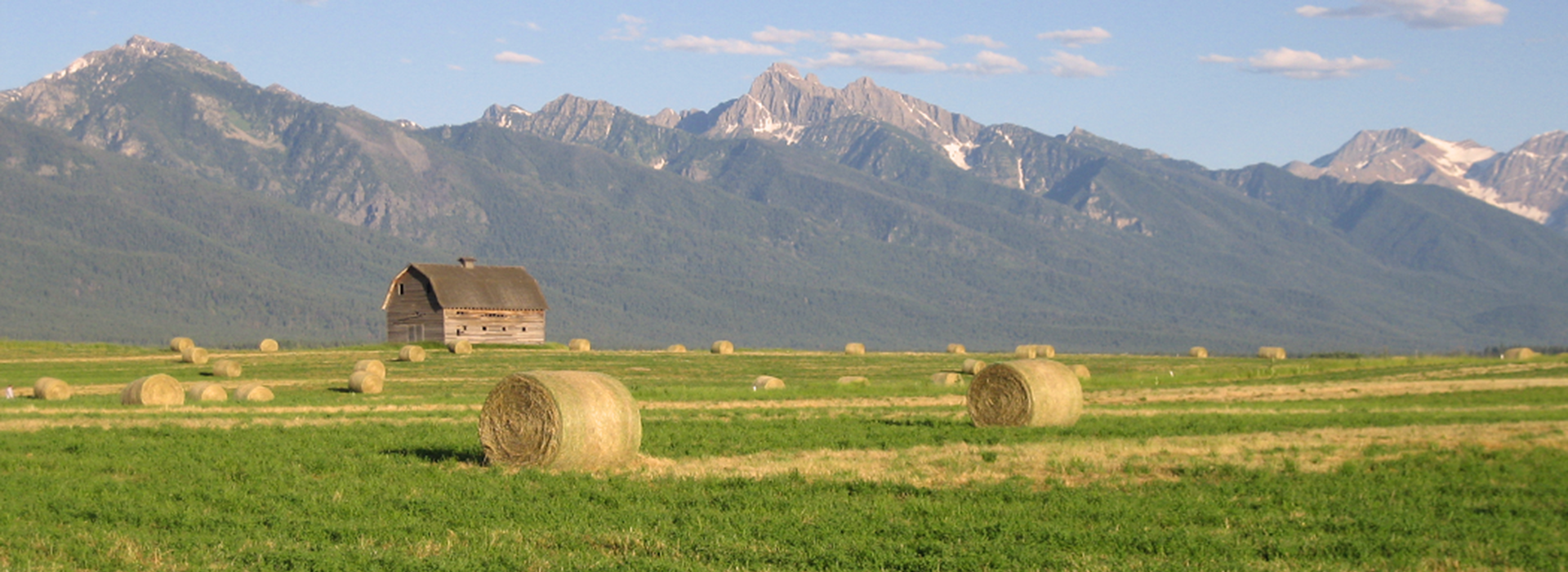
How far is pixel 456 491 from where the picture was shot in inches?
881

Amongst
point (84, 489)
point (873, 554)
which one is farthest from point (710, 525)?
point (84, 489)

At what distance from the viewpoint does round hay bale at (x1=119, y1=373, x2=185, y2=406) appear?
42094mm

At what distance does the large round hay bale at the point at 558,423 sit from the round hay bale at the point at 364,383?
2576 centimetres

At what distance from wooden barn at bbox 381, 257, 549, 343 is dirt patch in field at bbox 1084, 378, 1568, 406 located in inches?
2020

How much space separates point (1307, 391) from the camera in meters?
52.7

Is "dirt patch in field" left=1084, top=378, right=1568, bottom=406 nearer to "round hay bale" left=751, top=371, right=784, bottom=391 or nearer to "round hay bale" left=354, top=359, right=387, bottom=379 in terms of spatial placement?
"round hay bale" left=751, top=371, right=784, bottom=391

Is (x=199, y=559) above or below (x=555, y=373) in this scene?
below

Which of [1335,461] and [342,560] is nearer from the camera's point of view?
[342,560]

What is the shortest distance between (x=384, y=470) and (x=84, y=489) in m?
4.57

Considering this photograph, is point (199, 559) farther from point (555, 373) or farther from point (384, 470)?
point (555, 373)

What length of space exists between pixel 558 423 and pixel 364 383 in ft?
90.6

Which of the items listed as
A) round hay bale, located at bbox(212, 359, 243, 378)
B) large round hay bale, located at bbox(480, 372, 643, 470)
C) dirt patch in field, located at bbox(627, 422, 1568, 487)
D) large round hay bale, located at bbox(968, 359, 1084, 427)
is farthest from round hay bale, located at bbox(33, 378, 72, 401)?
large round hay bale, located at bbox(968, 359, 1084, 427)

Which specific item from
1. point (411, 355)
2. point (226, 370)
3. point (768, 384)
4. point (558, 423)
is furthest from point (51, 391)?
point (558, 423)

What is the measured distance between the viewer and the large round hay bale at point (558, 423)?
25484mm
